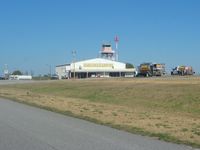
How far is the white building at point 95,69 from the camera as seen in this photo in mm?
151375

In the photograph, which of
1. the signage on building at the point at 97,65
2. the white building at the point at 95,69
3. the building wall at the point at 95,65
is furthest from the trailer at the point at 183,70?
the signage on building at the point at 97,65

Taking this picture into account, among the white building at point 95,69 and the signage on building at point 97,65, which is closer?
the white building at point 95,69

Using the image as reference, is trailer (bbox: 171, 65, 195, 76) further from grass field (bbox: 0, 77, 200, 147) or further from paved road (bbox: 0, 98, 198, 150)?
paved road (bbox: 0, 98, 198, 150)

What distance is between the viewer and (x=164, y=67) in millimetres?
86875

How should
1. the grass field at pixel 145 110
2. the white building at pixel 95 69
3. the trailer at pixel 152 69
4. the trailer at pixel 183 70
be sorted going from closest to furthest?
1. the grass field at pixel 145 110
2. the trailer at pixel 152 69
3. the trailer at pixel 183 70
4. the white building at pixel 95 69

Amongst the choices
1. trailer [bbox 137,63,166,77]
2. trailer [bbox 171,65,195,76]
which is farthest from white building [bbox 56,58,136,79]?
trailer [bbox 137,63,166,77]

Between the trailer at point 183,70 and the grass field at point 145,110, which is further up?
the trailer at point 183,70

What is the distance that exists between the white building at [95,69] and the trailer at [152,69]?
62.9m

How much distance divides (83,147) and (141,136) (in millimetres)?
3034

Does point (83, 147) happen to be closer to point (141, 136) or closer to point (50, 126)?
point (141, 136)

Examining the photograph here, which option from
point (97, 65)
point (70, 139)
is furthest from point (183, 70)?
point (70, 139)

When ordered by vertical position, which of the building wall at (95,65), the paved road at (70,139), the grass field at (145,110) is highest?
the building wall at (95,65)

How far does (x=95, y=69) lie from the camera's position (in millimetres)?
154500

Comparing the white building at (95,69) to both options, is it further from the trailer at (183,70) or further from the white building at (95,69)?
the trailer at (183,70)
